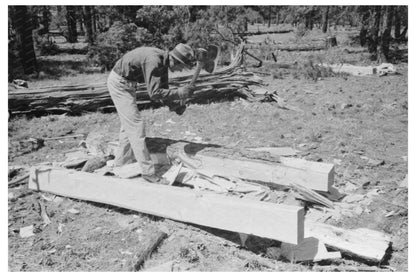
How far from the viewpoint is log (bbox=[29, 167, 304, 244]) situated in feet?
11.7

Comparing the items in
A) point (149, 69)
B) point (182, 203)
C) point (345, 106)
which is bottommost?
point (182, 203)

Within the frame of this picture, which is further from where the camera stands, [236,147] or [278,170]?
[236,147]

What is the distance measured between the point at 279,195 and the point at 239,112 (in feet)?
14.5

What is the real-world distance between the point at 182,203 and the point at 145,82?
1.65 m

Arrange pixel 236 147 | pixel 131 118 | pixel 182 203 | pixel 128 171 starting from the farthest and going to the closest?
pixel 236 147, pixel 128 171, pixel 131 118, pixel 182 203

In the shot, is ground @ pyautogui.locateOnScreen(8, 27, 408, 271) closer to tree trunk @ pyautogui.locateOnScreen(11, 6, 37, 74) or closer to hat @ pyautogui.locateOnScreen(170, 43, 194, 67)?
hat @ pyautogui.locateOnScreen(170, 43, 194, 67)

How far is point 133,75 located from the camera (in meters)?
5.07

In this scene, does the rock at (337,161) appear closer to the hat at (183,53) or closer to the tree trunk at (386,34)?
the hat at (183,53)

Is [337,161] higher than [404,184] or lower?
higher

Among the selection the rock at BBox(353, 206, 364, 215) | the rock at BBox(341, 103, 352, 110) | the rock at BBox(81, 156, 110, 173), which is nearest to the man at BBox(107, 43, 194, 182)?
the rock at BBox(81, 156, 110, 173)

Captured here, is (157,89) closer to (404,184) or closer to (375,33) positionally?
(404,184)

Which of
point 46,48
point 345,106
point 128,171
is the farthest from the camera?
point 46,48

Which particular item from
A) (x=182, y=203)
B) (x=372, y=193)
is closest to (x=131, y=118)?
(x=182, y=203)

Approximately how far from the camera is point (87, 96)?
9.02 metres
